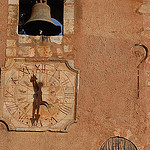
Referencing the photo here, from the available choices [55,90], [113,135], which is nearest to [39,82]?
[55,90]

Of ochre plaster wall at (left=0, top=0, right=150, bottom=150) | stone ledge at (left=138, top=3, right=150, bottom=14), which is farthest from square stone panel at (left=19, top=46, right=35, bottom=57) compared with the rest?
stone ledge at (left=138, top=3, right=150, bottom=14)

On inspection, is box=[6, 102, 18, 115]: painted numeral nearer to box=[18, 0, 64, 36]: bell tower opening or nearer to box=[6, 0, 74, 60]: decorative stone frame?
box=[6, 0, 74, 60]: decorative stone frame

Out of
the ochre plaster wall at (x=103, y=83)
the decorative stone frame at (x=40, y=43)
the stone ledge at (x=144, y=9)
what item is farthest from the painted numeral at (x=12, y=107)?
the stone ledge at (x=144, y=9)

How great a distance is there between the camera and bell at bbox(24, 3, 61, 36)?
272 inches

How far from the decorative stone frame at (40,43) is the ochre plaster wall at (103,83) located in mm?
87

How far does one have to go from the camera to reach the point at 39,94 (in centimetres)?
648

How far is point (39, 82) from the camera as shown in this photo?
6.62 meters

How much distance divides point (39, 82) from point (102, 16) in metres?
1.34

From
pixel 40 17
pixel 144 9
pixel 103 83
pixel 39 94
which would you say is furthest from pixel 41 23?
pixel 144 9

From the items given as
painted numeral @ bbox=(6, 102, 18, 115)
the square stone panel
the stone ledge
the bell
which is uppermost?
the stone ledge

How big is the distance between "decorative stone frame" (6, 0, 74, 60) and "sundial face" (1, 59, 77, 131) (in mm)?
125

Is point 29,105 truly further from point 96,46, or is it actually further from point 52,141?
point 96,46

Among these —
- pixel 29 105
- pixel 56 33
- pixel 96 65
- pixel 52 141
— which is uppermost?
pixel 56 33

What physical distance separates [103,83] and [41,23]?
4.32 feet
